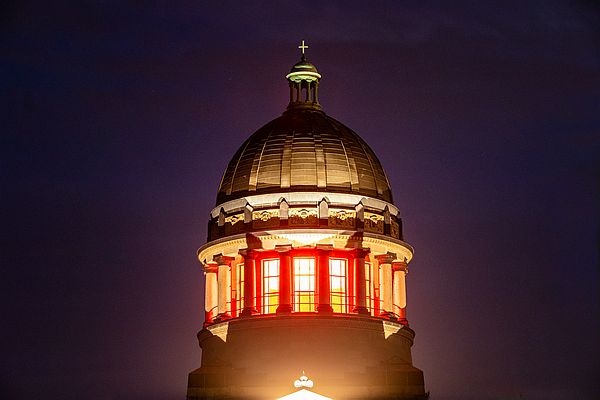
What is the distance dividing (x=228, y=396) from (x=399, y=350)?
27.2 feet

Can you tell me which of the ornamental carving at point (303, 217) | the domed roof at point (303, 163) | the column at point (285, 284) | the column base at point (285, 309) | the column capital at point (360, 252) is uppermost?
the domed roof at point (303, 163)

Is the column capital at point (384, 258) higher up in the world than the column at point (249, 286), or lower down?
higher up

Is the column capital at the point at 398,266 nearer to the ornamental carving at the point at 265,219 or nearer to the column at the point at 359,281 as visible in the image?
the column at the point at 359,281

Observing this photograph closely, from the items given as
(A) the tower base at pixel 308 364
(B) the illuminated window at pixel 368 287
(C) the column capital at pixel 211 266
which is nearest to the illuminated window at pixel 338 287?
(A) the tower base at pixel 308 364

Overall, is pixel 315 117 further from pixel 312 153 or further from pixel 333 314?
pixel 333 314

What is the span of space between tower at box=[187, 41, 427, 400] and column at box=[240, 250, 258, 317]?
45 mm

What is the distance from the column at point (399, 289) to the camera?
254ft

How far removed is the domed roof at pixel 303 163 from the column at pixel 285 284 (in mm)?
3324

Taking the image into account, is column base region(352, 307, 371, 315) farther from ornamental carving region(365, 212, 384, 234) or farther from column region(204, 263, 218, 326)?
column region(204, 263, 218, 326)

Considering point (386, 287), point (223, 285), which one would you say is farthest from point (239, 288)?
point (386, 287)

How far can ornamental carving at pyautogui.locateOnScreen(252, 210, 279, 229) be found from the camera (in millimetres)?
75750

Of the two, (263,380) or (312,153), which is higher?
(312,153)

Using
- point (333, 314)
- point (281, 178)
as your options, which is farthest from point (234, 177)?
point (333, 314)

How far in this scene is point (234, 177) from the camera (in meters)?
78.2
